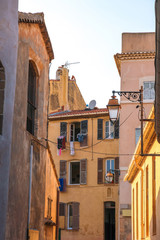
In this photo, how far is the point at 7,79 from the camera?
42.5 ft

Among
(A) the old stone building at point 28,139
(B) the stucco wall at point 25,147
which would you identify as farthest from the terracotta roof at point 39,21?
(B) the stucco wall at point 25,147

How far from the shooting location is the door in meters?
37.9

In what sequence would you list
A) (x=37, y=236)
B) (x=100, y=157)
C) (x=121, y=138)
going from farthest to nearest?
(x=100, y=157)
(x=121, y=138)
(x=37, y=236)

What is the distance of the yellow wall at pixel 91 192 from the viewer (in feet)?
123

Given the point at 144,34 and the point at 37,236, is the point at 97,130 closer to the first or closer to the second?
the point at 144,34

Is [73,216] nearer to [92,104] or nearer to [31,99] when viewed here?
[92,104]

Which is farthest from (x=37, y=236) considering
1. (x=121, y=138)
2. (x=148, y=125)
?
(x=121, y=138)

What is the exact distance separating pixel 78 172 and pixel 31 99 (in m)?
23.4

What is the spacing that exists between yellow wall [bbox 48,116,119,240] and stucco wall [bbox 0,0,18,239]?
82.5ft

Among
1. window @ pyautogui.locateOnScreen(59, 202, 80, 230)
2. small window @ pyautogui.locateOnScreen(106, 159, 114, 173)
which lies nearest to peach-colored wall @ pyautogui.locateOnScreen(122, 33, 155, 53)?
small window @ pyautogui.locateOnScreen(106, 159, 114, 173)

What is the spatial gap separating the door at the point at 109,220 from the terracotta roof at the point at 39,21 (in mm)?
21298

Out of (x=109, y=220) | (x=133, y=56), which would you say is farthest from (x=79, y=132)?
(x=133, y=56)

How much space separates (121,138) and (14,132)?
57.7 ft

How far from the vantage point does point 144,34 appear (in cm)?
3186
